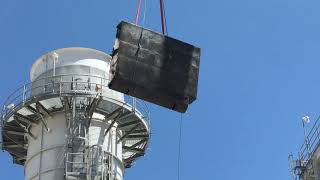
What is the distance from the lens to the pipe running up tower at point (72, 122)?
34.9m

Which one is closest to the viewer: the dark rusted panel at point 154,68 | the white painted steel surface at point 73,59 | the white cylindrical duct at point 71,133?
the dark rusted panel at point 154,68

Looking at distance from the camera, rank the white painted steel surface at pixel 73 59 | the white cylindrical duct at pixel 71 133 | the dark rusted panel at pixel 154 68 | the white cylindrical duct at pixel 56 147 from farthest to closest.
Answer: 1. the white painted steel surface at pixel 73 59
2. the white cylindrical duct at pixel 56 147
3. the white cylindrical duct at pixel 71 133
4. the dark rusted panel at pixel 154 68

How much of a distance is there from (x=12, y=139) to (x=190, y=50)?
19367 mm

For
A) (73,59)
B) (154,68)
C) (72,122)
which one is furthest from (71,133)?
(154,68)

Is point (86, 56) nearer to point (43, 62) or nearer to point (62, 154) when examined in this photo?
point (43, 62)

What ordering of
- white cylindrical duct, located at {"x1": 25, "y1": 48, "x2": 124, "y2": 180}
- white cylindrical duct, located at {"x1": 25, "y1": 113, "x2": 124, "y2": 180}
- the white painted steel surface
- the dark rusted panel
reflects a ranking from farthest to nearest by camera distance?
the white painted steel surface, white cylindrical duct, located at {"x1": 25, "y1": 113, "x2": 124, "y2": 180}, white cylindrical duct, located at {"x1": 25, "y1": 48, "x2": 124, "y2": 180}, the dark rusted panel

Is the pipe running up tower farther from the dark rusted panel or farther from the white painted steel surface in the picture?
the dark rusted panel

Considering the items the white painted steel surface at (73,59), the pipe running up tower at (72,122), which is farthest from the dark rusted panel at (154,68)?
the white painted steel surface at (73,59)

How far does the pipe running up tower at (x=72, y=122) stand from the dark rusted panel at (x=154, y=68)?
46.2ft

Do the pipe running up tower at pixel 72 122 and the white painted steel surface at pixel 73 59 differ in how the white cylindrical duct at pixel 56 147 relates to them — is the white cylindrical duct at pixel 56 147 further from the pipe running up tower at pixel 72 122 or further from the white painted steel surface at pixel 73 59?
the white painted steel surface at pixel 73 59

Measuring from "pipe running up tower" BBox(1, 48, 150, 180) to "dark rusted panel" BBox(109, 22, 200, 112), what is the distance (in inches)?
555

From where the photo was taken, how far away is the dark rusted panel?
2009cm

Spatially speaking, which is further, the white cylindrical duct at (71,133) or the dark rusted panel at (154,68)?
the white cylindrical duct at (71,133)

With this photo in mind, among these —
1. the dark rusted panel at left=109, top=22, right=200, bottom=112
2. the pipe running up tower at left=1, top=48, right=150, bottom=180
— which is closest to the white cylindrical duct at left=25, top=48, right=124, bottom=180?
the pipe running up tower at left=1, top=48, right=150, bottom=180
